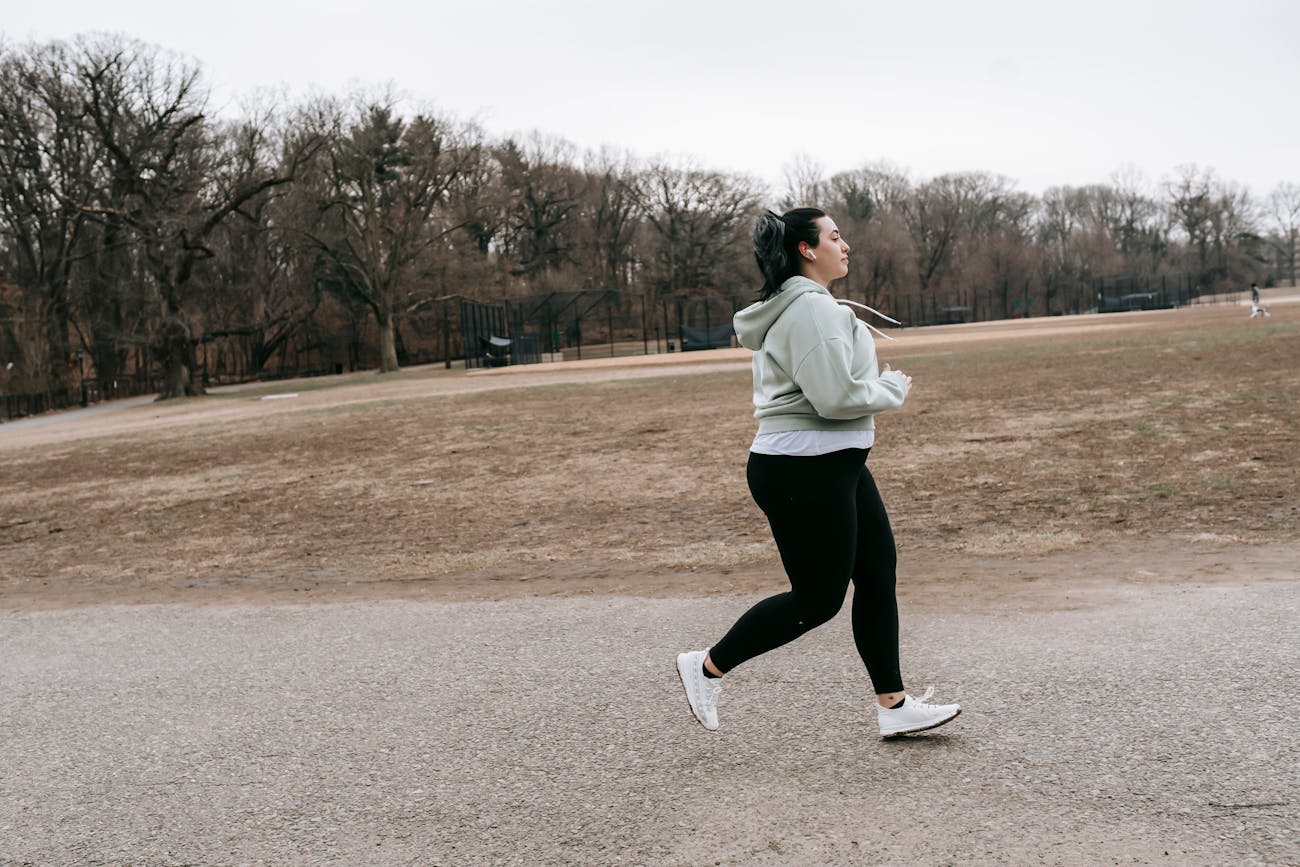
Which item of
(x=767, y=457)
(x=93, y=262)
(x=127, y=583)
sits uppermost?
(x=93, y=262)

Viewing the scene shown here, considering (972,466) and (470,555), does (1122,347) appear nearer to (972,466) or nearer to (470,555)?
(972,466)

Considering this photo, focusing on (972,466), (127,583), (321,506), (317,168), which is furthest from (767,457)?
(317,168)

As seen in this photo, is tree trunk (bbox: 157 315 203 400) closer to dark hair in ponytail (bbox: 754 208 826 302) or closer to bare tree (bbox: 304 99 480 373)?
bare tree (bbox: 304 99 480 373)

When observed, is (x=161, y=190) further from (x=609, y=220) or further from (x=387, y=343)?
(x=609, y=220)

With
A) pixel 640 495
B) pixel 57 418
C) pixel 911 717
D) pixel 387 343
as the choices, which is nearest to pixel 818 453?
pixel 911 717

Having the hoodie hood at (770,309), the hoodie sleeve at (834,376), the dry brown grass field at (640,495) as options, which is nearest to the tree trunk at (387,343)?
the dry brown grass field at (640,495)

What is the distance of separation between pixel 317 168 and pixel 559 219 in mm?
28382

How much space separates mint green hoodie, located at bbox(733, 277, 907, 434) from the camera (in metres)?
3.63

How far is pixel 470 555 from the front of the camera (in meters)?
9.02

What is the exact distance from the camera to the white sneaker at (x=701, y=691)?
13.5 feet

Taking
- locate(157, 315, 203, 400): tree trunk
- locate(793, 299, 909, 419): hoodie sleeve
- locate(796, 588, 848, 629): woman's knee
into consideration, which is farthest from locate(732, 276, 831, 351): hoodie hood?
locate(157, 315, 203, 400): tree trunk

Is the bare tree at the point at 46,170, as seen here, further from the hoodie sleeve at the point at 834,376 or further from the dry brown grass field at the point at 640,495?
the hoodie sleeve at the point at 834,376

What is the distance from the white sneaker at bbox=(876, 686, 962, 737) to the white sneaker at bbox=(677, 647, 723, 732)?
547 millimetres

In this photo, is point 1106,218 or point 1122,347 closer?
point 1122,347
